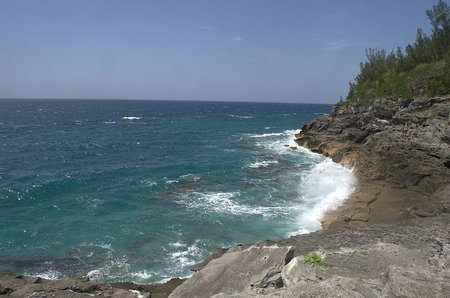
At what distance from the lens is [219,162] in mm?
54062

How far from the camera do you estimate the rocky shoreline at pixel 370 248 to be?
10.1 meters

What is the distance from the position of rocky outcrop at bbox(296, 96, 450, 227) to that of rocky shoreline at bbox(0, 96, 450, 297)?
0.27 ft

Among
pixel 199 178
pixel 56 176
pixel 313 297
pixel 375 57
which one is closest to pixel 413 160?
pixel 199 178

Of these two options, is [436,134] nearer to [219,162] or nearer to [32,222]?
[219,162]

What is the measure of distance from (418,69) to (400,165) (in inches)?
1844

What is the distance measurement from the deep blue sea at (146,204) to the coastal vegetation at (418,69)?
22.4m

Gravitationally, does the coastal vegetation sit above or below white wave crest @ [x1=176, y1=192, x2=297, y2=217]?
above

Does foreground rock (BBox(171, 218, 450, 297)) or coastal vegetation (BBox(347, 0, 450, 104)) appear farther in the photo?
coastal vegetation (BBox(347, 0, 450, 104))

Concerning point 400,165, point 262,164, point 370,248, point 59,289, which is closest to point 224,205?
point 400,165

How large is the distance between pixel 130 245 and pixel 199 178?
18936 mm

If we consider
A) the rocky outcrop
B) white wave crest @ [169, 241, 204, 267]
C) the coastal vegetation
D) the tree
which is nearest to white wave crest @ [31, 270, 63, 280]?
white wave crest @ [169, 241, 204, 267]

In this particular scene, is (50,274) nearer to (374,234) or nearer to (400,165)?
(374,234)

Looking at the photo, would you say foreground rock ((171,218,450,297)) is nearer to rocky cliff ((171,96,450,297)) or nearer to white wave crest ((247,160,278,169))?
rocky cliff ((171,96,450,297))

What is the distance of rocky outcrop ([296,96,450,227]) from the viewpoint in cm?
2941
